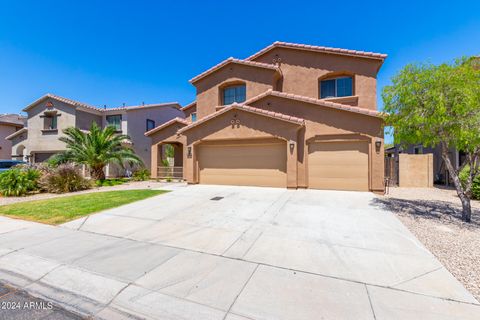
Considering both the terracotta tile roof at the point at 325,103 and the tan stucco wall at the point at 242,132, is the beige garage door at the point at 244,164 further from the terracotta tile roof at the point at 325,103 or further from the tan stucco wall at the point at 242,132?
the terracotta tile roof at the point at 325,103

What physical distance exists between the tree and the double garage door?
150 inches

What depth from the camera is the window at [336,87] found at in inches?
544

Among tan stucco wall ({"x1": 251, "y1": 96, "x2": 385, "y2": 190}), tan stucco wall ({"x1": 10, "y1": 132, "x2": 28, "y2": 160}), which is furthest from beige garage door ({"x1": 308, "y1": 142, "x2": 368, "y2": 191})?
tan stucco wall ({"x1": 10, "y1": 132, "x2": 28, "y2": 160})

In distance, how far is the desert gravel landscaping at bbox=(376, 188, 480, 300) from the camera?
367 centimetres

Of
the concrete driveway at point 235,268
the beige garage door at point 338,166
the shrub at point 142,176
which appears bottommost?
the concrete driveway at point 235,268

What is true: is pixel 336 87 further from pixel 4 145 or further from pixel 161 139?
pixel 4 145

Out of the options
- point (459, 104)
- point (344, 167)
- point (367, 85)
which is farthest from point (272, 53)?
point (459, 104)

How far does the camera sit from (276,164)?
461 inches

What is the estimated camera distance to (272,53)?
50.4ft

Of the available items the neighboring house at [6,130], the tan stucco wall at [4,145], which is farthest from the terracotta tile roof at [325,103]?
the tan stucco wall at [4,145]

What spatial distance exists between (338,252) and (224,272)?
2439mm

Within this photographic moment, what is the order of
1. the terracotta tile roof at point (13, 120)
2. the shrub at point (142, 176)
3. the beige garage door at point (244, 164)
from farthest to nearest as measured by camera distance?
the terracotta tile roof at point (13, 120) < the shrub at point (142, 176) < the beige garage door at point (244, 164)

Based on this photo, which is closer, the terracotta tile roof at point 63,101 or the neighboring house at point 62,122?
the terracotta tile roof at point 63,101

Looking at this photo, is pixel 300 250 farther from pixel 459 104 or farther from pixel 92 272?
pixel 459 104
